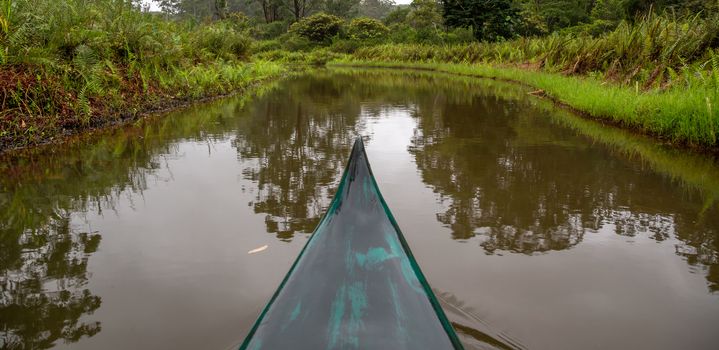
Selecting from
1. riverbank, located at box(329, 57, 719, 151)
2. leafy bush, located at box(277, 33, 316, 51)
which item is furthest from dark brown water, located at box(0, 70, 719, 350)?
leafy bush, located at box(277, 33, 316, 51)

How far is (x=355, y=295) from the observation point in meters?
1.67

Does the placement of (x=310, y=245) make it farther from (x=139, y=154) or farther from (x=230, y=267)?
(x=139, y=154)

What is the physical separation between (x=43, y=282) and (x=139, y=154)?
129 inches

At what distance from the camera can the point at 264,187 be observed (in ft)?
15.4

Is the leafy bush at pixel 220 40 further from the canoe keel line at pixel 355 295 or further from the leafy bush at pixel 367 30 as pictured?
the leafy bush at pixel 367 30

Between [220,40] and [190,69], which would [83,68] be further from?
[220,40]

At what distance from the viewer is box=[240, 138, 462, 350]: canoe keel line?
150cm

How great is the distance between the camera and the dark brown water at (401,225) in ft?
7.94

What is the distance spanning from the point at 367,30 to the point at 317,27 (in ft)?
13.3

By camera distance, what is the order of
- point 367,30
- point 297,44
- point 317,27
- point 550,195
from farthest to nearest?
1. point 317,27
2. point 297,44
3. point 367,30
4. point 550,195

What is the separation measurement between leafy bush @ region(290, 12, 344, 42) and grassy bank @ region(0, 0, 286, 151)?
92.2 ft

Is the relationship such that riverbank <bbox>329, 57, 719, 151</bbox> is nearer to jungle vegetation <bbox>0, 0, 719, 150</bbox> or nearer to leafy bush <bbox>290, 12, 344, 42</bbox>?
jungle vegetation <bbox>0, 0, 719, 150</bbox>

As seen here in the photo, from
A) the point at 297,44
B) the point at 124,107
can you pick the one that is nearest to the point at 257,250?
the point at 124,107

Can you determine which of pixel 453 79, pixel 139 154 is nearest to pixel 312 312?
pixel 139 154
